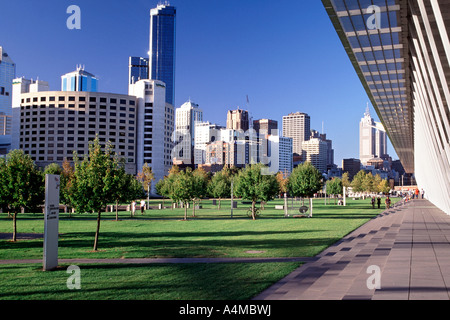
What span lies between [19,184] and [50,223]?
9.47 m

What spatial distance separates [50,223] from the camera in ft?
44.2

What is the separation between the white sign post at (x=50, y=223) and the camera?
43.1 feet

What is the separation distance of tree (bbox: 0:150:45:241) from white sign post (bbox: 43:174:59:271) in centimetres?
882

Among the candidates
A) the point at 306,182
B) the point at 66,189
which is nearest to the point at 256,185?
the point at 306,182

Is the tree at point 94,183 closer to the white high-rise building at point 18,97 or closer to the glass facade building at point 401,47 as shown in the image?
the glass facade building at point 401,47

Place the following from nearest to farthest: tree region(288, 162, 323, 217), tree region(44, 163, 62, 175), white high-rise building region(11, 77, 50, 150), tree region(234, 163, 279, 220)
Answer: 1. tree region(234, 163, 279, 220)
2. tree region(288, 162, 323, 217)
3. tree region(44, 163, 62, 175)
4. white high-rise building region(11, 77, 50, 150)

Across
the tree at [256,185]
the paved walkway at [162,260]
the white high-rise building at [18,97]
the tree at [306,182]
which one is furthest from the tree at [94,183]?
the white high-rise building at [18,97]

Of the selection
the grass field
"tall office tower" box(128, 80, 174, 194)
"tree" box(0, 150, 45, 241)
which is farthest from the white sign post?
"tall office tower" box(128, 80, 174, 194)

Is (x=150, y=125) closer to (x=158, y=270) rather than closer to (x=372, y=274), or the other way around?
(x=158, y=270)

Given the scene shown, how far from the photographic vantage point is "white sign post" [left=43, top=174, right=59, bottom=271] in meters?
13.1

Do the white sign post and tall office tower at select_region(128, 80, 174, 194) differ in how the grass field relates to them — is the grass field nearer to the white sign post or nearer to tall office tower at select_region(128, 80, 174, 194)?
the white sign post

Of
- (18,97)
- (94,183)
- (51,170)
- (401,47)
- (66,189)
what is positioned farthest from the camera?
(18,97)

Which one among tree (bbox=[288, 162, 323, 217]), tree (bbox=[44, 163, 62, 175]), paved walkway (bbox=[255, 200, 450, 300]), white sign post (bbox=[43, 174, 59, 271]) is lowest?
paved walkway (bbox=[255, 200, 450, 300])
